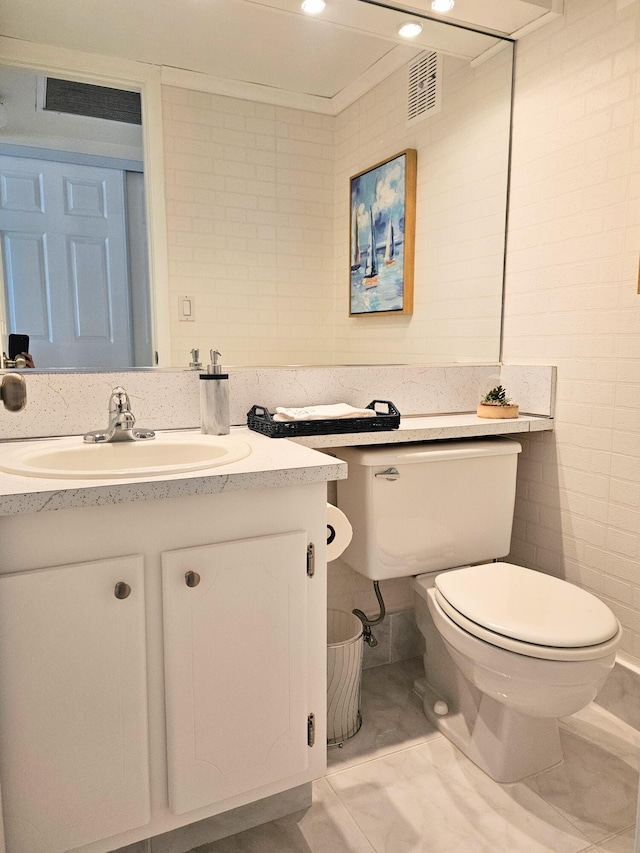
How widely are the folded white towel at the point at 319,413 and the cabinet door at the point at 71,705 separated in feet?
2.04

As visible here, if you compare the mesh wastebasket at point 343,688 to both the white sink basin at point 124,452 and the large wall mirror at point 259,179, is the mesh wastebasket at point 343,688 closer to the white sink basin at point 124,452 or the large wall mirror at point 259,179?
the white sink basin at point 124,452

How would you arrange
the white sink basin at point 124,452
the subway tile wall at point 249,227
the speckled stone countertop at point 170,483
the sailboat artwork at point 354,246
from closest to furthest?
the speckled stone countertop at point 170,483 < the white sink basin at point 124,452 < the subway tile wall at point 249,227 < the sailboat artwork at point 354,246


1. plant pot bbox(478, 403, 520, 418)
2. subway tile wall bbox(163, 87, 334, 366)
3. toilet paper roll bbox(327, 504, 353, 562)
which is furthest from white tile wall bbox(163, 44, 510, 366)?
toilet paper roll bbox(327, 504, 353, 562)

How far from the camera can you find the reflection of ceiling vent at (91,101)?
148 cm

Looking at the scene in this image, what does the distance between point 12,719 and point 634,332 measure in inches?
66.8

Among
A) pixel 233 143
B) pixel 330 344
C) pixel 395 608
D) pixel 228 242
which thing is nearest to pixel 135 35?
pixel 233 143

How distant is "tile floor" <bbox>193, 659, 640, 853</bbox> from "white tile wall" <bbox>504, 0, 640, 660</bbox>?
13.7 inches

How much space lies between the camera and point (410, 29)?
1.85 metres

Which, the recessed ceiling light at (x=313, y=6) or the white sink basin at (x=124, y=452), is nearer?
the white sink basin at (x=124, y=452)

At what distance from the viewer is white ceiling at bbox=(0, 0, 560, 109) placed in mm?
1503

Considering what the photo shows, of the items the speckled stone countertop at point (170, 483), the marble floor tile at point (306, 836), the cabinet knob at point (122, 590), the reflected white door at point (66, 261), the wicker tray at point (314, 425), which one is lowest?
the marble floor tile at point (306, 836)

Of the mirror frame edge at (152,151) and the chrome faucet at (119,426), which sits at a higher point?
the mirror frame edge at (152,151)

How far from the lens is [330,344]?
1.85 m

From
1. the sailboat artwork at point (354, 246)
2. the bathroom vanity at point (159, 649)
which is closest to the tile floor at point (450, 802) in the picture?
the bathroom vanity at point (159, 649)
